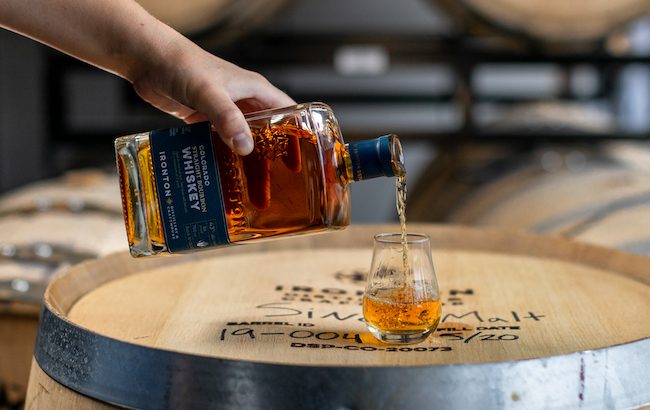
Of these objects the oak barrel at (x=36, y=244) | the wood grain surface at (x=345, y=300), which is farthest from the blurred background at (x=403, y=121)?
the wood grain surface at (x=345, y=300)

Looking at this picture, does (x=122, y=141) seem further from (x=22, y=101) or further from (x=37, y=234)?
(x=22, y=101)

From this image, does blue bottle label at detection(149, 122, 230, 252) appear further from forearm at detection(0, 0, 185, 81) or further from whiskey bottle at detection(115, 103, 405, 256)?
forearm at detection(0, 0, 185, 81)

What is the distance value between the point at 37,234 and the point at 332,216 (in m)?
1.00

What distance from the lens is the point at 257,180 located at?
94cm

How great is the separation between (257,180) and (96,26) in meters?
0.27

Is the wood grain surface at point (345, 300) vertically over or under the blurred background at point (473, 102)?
under

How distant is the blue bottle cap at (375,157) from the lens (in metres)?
0.90

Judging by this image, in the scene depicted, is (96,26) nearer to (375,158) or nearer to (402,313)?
(375,158)

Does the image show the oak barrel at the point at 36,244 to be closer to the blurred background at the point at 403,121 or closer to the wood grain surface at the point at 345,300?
the blurred background at the point at 403,121

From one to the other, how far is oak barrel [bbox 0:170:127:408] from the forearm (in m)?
0.67

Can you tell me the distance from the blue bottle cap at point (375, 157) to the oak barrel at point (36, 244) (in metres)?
0.85

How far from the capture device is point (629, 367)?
81 cm

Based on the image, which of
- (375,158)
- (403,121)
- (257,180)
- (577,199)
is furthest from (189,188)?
(403,121)

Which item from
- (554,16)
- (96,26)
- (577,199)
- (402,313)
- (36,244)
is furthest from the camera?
(554,16)
